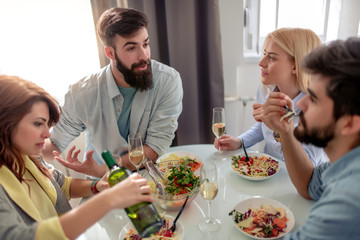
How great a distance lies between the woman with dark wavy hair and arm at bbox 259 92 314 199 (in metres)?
0.73

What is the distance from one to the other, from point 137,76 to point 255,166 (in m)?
0.97

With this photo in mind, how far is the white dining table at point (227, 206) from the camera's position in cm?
110

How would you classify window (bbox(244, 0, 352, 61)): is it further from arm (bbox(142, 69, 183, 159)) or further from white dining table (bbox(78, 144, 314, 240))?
white dining table (bbox(78, 144, 314, 240))

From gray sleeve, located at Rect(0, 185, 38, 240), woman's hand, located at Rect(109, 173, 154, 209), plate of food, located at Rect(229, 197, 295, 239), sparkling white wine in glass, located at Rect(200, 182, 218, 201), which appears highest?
woman's hand, located at Rect(109, 173, 154, 209)

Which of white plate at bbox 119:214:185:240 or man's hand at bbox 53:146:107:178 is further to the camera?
man's hand at bbox 53:146:107:178

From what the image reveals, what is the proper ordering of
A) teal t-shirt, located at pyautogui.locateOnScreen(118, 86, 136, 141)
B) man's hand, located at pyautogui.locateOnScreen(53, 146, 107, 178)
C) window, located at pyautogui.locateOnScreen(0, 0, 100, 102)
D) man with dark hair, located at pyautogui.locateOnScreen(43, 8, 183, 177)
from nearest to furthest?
man's hand, located at pyautogui.locateOnScreen(53, 146, 107, 178) → man with dark hair, located at pyautogui.locateOnScreen(43, 8, 183, 177) → teal t-shirt, located at pyautogui.locateOnScreen(118, 86, 136, 141) → window, located at pyautogui.locateOnScreen(0, 0, 100, 102)

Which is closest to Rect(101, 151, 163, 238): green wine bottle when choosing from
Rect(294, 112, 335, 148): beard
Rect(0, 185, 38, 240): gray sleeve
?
Rect(0, 185, 38, 240): gray sleeve

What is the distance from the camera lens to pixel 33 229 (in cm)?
85

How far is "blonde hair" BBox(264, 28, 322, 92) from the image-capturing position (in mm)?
1707

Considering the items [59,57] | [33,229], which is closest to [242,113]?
[59,57]

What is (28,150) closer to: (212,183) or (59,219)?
(59,219)

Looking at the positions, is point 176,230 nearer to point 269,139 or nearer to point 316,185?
point 316,185

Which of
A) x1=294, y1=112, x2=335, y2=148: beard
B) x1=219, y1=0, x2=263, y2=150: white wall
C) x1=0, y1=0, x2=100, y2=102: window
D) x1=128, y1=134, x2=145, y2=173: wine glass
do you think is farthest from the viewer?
x1=219, y1=0, x2=263, y2=150: white wall

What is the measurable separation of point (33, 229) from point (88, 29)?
6.22 ft
